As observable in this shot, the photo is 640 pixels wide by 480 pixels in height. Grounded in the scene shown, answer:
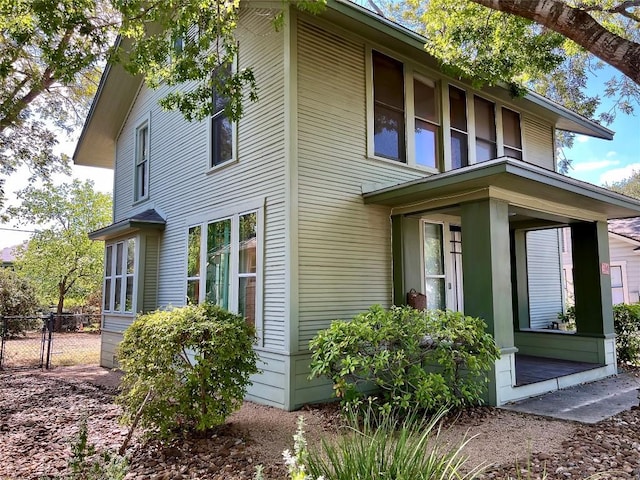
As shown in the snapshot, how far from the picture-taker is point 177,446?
4.68 meters

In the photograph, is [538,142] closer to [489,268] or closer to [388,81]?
[388,81]

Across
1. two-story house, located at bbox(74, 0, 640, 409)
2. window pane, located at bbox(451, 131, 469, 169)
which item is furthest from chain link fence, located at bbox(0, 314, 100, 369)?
window pane, located at bbox(451, 131, 469, 169)

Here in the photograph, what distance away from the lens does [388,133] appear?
772 centimetres

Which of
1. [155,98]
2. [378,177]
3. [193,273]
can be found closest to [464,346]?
[378,177]

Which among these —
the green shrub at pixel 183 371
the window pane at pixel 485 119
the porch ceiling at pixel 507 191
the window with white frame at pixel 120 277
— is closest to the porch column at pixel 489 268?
the porch ceiling at pixel 507 191

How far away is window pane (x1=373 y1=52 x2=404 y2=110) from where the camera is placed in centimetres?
759

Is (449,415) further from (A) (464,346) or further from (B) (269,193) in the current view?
(B) (269,193)

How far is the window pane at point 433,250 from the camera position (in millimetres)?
7723

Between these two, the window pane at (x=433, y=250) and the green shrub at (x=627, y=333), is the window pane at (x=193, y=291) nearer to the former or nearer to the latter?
the window pane at (x=433, y=250)

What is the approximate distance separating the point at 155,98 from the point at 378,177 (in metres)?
6.16

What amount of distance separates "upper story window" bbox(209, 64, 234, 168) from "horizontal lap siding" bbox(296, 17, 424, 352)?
1799 mm

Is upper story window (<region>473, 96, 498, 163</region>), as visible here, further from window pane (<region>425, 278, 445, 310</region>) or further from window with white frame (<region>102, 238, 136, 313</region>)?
window with white frame (<region>102, 238, 136, 313</region>)

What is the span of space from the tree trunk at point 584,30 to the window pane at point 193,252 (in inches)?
238

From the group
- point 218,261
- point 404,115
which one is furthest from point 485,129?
point 218,261
